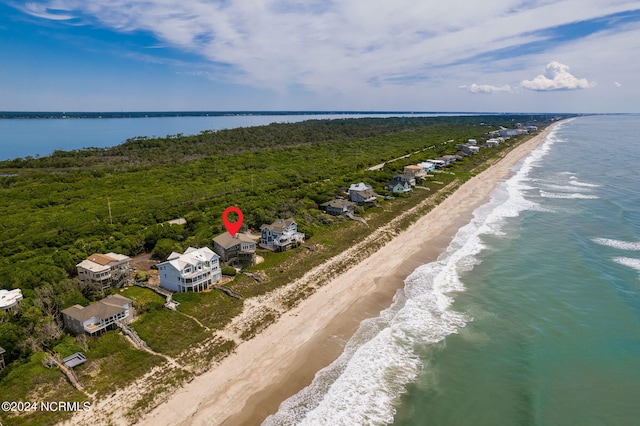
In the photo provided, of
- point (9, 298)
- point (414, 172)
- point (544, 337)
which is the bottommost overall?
point (544, 337)

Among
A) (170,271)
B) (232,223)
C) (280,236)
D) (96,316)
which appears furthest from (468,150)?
(96,316)

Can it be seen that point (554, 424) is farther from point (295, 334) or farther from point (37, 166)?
point (37, 166)

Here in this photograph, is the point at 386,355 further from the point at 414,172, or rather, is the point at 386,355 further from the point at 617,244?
the point at 414,172

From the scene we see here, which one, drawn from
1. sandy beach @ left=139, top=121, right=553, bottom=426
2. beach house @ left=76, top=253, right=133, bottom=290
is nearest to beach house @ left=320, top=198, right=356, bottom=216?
sandy beach @ left=139, top=121, right=553, bottom=426

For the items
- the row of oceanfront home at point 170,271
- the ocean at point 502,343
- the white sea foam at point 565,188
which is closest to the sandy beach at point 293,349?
the ocean at point 502,343

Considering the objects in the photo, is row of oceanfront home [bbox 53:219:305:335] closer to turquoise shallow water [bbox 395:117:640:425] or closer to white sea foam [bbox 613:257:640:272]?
turquoise shallow water [bbox 395:117:640:425]

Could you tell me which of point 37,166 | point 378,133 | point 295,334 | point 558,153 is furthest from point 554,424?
point 378,133
